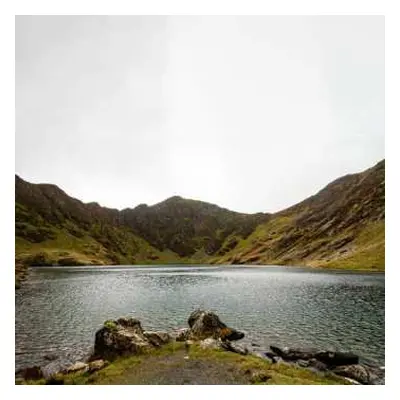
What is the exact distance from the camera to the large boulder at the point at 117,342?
102ft

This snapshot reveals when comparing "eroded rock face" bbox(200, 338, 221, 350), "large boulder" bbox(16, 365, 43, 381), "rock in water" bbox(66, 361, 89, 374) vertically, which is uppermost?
"rock in water" bbox(66, 361, 89, 374)

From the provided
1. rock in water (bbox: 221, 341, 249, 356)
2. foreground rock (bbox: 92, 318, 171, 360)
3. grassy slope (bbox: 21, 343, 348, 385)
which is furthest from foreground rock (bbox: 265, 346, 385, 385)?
foreground rock (bbox: 92, 318, 171, 360)

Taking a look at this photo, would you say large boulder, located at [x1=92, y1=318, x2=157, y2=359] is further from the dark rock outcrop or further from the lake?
the dark rock outcrop

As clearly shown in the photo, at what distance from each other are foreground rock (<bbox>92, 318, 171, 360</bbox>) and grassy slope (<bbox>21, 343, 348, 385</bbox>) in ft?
4.00

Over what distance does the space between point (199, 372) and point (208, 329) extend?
510 inches

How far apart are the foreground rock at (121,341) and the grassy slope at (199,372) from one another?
1221mm

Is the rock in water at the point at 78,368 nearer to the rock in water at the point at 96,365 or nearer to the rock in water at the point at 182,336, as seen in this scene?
the rock in water at the point at 96,365

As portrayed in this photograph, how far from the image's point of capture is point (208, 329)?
38594 mm

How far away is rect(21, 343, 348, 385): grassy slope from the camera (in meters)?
24.5

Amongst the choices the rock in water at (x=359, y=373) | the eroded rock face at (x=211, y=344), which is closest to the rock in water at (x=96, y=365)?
the eroded rock face at (x=211, y=344)
